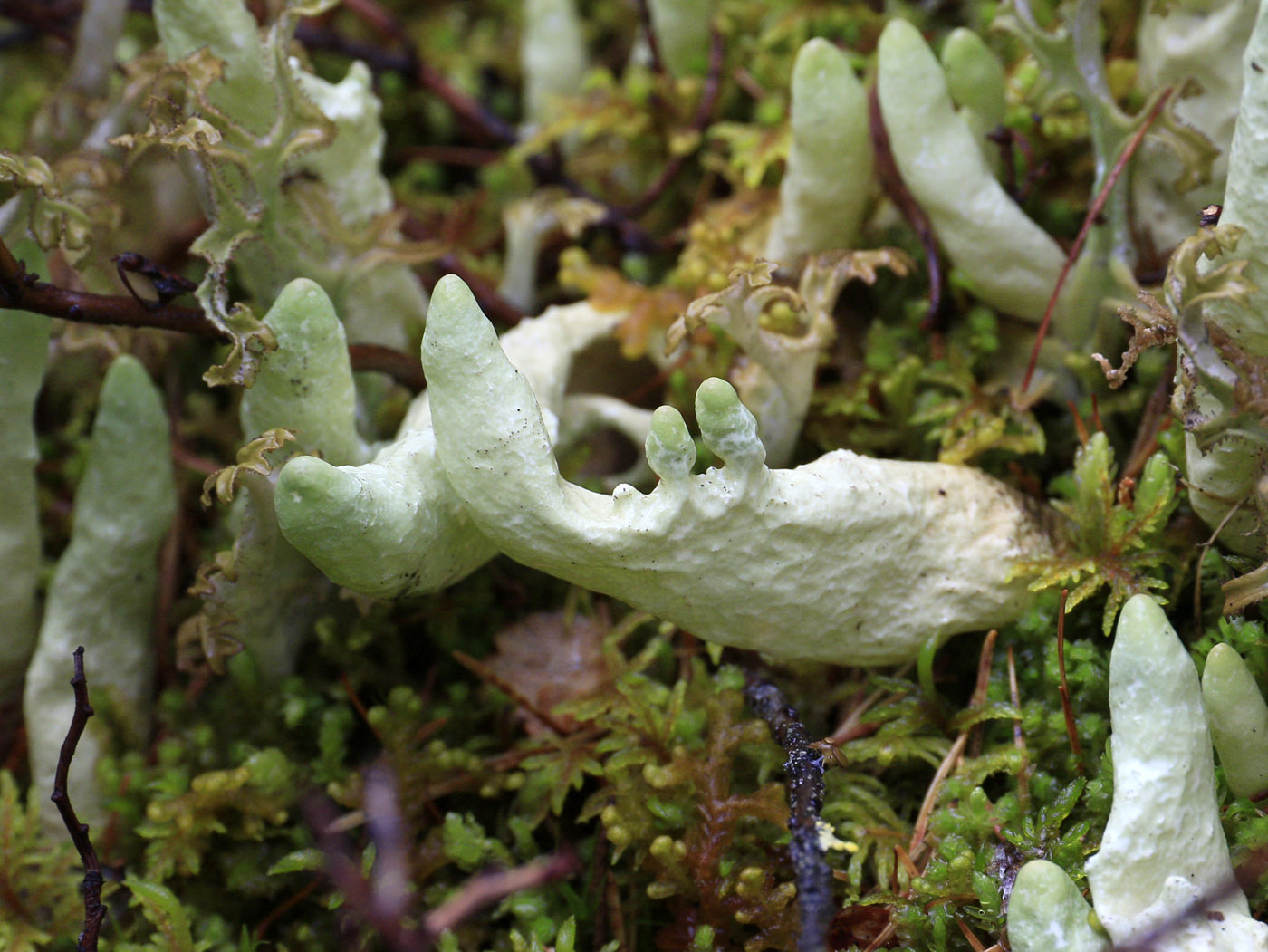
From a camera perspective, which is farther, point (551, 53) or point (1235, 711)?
point (551, 53)

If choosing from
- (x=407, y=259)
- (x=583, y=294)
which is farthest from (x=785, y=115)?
(x=407, y=259)

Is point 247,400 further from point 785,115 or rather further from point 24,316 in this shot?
point 785,115

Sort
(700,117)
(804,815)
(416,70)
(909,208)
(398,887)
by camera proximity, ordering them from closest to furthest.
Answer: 1. (804,815)
2. (398,887)
3. (909,208)
4. (700,117)
5. (416,70)

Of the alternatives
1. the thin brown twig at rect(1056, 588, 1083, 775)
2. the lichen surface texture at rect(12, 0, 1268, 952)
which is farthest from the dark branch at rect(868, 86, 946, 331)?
the thin brown twig at rect(1056, 588, 1083, 775)

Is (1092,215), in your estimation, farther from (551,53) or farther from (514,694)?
(551,53)

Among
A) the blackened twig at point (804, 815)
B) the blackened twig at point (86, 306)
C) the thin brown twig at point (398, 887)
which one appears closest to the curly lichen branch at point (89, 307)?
the blackened twig at point (86, 306)

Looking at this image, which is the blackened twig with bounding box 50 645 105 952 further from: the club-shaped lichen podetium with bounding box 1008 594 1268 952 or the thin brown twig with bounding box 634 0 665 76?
the thin brown twig with bounding box 634 0 665 76

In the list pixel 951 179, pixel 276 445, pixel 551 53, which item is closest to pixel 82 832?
pixel 276 445
